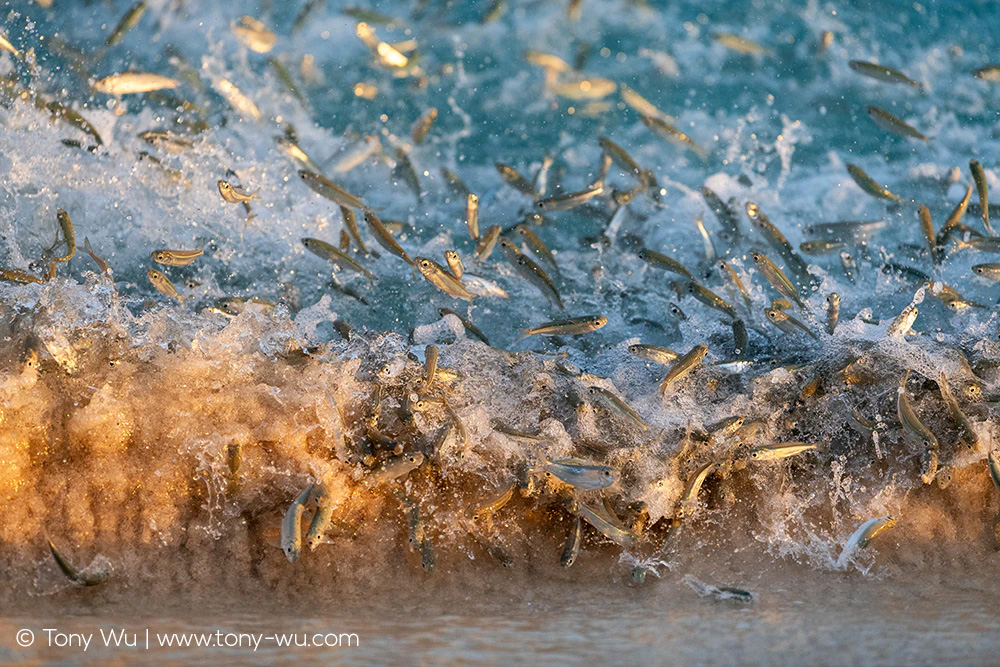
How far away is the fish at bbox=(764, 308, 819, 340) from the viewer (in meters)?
3.98

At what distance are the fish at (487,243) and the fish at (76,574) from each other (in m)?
2.66

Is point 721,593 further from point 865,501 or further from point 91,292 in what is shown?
point 91,292

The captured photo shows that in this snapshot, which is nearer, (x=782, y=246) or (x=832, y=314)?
(x=832, y=314)

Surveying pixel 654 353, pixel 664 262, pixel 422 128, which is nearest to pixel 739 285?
pixel 664 262

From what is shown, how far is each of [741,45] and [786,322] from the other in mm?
4254

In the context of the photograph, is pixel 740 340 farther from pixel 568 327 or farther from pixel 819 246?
pixel 819 246

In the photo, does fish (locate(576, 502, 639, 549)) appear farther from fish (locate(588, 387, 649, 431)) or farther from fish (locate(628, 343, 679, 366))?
fish (locate(628, 343, 679, 366))

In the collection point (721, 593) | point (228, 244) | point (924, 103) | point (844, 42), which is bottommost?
point (721, 593)

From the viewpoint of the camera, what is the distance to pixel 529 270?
4.47 metres

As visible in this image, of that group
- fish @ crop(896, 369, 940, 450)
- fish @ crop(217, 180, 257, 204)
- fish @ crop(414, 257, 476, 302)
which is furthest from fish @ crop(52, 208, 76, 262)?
fish @ crop(896, 369, 940, 450)

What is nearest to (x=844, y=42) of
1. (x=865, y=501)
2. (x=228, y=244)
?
(x=865, y=501)

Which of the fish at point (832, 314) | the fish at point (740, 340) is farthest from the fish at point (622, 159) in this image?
the fish at point (832, 314)

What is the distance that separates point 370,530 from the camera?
326 cm

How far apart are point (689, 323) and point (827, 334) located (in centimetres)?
74
